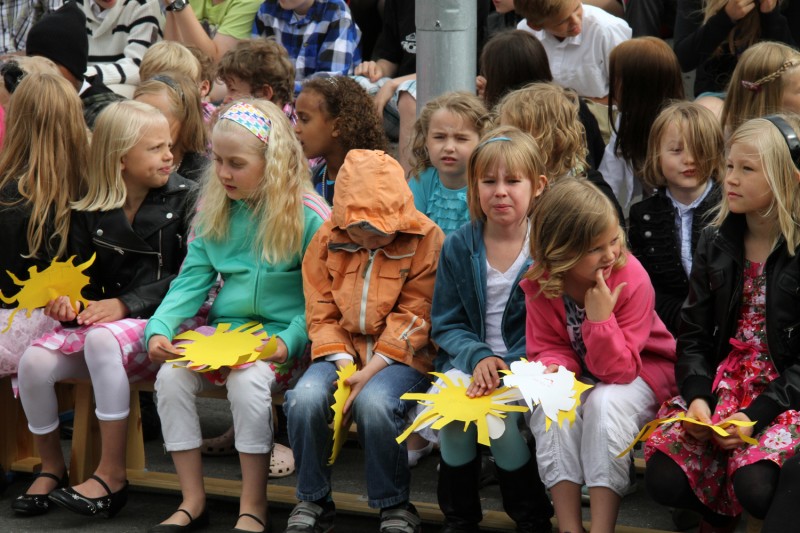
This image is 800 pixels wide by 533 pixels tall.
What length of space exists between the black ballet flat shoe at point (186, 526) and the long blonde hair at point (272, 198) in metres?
1.00

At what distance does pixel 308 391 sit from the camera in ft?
13.1

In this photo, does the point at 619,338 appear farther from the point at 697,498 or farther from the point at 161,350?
the point at 161,350

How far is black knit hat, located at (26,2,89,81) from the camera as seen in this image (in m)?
6.11

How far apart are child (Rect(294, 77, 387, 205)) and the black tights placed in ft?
7.28

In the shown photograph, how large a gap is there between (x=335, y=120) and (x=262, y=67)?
0.88 metres

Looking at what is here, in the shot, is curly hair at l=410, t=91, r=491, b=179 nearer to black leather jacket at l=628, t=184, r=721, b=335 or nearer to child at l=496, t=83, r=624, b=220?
child at l=496, t=83, r=624, b=220

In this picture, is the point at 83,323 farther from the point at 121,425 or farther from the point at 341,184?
the point at 341,184

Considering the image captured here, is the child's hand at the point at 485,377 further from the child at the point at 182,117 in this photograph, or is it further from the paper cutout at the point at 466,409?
the child at the point at 182,117

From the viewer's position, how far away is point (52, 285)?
456 centimetres

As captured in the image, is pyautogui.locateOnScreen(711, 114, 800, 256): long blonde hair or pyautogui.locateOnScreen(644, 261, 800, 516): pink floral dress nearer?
pyautogui.locateOnScreen(644, 261, 800, 516): pink floral dress

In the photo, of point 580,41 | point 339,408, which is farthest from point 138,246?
point 580,41

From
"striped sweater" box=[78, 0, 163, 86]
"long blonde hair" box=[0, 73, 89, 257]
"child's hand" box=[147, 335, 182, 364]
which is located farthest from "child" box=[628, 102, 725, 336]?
"striped sweater" box=[78, 0, 163, 86]

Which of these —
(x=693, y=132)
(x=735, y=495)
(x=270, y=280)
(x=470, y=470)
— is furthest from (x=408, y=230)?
(x=735, y=495)

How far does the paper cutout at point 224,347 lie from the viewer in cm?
412
